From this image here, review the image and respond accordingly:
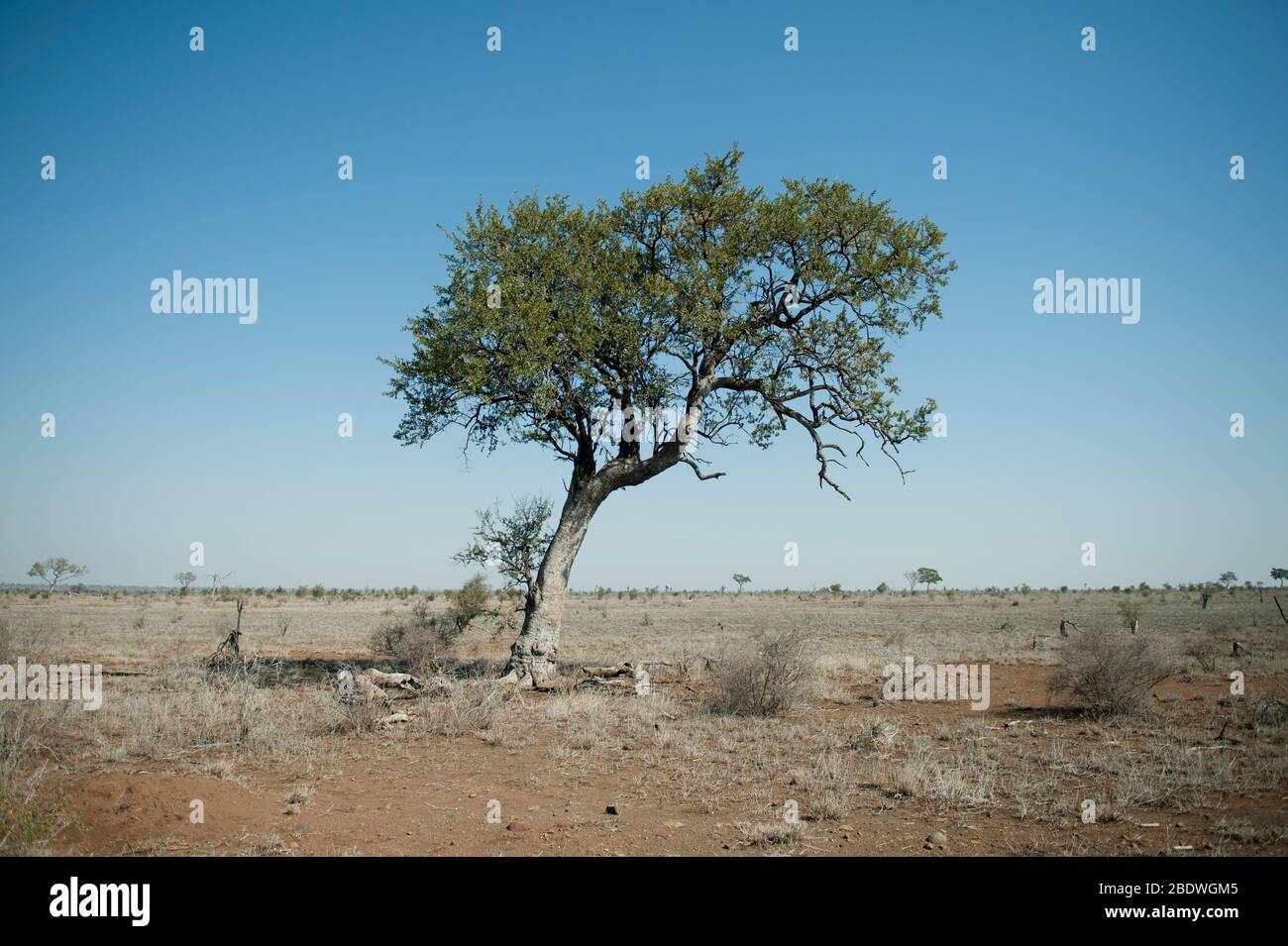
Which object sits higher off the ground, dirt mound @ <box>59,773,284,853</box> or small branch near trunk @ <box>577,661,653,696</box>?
dirt mound @ <box>59,773,284,853</box>

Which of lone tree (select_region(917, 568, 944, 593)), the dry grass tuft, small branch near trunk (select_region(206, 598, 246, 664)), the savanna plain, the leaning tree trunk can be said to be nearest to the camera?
the savanna plain

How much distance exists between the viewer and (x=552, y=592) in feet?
52.0

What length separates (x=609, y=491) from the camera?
1645 centimetres

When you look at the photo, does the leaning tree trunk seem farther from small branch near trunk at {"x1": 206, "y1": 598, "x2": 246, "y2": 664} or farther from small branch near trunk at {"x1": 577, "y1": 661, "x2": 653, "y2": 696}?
small branch near trunk at {"x1": 206, "y1": 598, "x2": 246, "y2": 664}

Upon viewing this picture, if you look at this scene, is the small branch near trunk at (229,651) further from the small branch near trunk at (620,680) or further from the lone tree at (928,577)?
the lone tree at (928,577)

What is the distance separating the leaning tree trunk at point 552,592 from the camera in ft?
51.1

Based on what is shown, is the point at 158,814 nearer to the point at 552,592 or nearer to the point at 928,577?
the point at 552,592

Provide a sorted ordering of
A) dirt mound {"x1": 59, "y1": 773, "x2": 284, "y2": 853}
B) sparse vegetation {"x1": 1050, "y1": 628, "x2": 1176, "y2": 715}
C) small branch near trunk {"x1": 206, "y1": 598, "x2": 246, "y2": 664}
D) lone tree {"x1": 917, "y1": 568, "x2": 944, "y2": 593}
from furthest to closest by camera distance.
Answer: lone tree {"x1": 917, "y1": 568, "x2": 944, "y2": 593}
small branch near trunk {"x1": 206, "y1": 598, "x2": 246, "y2": 664}
sparse vegetation {"x1": 1050, "y1": 628, "x2": 1176, "y2": 715}
dirt mound {"x1": 59, "y1": 773, "x2": 284, "y2": 853}

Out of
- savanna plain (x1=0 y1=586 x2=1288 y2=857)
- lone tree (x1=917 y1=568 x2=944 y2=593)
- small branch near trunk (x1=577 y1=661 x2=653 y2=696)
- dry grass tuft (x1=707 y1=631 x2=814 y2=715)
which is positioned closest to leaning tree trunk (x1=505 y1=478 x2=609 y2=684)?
savanna plain (x1=0 y1=586 x2=1288 y2=857)

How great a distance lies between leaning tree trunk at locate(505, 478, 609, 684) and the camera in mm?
15570
